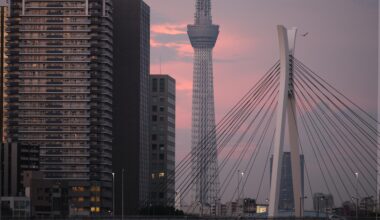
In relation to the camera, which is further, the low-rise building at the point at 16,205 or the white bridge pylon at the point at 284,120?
the low-rise building at the point at 16,205

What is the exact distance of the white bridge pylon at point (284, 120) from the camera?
9850cm

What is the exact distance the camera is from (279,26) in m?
101

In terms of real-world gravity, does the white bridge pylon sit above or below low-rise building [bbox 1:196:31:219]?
above

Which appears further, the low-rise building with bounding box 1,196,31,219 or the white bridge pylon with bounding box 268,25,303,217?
the low-rise building with bounding box 1,196,31,219

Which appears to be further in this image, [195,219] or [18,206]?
[18,206]

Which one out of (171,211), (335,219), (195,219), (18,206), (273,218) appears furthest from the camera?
(18,206)

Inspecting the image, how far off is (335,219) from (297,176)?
1317 inches

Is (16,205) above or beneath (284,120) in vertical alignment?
beneath

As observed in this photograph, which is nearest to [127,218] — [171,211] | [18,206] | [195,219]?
[195,219]

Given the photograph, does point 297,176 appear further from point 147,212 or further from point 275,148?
point 147,212

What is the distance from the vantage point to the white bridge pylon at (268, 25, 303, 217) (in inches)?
3878

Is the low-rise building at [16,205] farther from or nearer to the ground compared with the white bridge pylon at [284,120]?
nearer to the ground

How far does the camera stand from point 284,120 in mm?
99250

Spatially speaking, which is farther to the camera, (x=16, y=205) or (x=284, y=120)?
(x=16, y=205)
